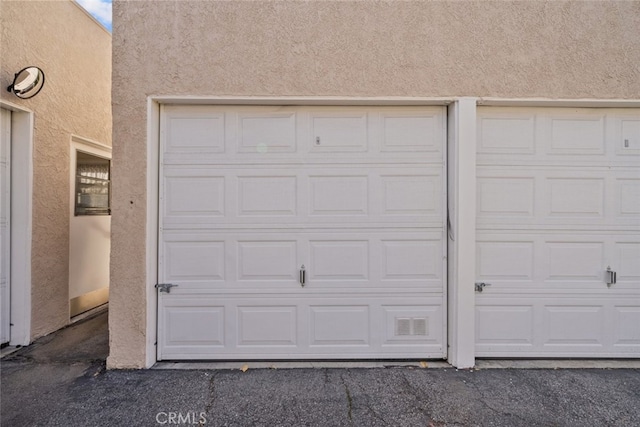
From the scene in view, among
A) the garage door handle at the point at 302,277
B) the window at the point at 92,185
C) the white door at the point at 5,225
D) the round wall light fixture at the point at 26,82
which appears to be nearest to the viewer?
the garage door handle at the point at 302,277

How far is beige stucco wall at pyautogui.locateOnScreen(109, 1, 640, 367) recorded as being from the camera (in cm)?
320

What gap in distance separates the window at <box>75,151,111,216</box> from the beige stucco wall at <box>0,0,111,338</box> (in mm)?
282

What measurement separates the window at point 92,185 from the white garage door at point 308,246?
225 cm

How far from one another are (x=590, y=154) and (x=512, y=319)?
1.89m

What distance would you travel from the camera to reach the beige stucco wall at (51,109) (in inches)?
144

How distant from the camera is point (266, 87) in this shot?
3.23 meters

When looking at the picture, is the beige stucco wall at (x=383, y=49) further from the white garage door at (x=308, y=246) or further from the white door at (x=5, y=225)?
the white door at (x=5, y=225)

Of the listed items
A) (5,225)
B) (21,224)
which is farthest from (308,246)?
(5,225)

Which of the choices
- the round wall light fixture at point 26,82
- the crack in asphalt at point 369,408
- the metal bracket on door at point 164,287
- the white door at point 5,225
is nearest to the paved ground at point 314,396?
the crack in asphalt at point 369,408

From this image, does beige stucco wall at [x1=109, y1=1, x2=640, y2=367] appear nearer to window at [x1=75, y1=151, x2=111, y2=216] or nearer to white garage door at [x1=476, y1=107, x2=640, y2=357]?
white garage door at [x1=476, y1=107, x2=640, y2=357]

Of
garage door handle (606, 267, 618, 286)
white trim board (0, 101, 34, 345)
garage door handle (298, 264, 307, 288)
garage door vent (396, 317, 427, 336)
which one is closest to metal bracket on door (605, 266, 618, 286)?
garage door handle (606, 267, 618, 286)

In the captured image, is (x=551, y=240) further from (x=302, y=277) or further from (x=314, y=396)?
(x=314, y=396)

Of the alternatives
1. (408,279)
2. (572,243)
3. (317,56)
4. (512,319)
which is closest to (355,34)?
(317,56)

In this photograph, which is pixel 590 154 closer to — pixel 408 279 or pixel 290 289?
pixel 408 279
